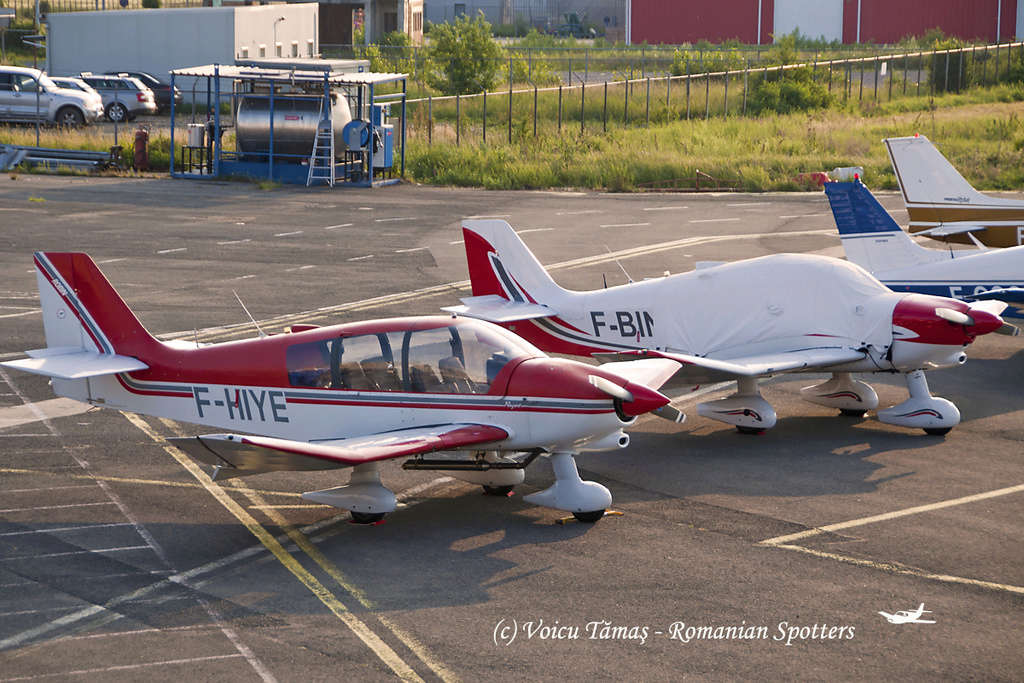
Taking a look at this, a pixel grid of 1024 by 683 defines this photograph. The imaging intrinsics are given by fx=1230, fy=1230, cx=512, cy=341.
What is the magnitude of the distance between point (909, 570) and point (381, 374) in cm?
536

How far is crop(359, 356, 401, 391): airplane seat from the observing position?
1234 centimetres

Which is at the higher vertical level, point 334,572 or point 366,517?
point 366,517

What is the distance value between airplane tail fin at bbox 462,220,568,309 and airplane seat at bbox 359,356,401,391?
4605mm

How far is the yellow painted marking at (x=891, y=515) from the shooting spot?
11.9m

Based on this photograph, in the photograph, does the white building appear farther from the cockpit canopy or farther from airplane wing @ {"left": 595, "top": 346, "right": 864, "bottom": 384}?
the cockpit canopy

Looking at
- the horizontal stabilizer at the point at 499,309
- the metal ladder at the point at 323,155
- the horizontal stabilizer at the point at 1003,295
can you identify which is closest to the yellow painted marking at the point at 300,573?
the horizontal stabilizer at the point at 499,309

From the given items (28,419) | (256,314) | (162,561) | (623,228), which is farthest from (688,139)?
(162,561)

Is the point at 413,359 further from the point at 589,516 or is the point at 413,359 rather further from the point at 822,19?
the point at 822,19

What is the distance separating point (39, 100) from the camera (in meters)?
49.9

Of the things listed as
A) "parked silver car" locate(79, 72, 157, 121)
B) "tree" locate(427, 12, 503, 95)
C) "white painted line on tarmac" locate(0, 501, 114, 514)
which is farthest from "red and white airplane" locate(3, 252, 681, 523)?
"tree" locate(427, 12, 503, 95)

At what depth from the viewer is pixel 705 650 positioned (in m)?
9.35

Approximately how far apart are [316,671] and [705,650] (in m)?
2.92

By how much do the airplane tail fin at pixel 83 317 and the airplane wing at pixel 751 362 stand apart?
524 centimetres

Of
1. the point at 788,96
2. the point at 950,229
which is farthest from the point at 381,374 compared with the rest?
the point at 788,96
